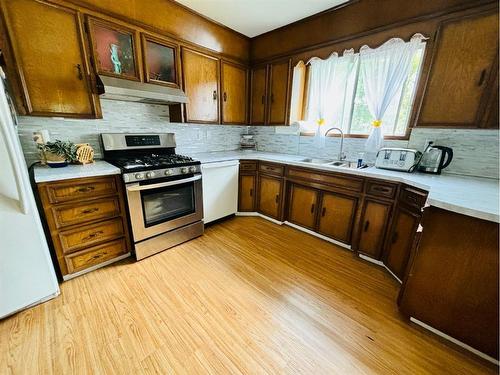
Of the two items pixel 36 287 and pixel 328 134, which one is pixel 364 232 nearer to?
pixel 328 134

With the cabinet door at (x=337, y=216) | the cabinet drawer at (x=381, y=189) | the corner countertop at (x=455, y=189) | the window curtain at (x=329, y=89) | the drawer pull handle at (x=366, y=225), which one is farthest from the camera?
the window curtain at (x=329, y=89)

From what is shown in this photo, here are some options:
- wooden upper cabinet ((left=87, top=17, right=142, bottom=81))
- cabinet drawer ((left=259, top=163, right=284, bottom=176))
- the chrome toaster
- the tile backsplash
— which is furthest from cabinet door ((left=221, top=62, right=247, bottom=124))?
the chrome toaster

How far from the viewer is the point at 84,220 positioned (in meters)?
1.74

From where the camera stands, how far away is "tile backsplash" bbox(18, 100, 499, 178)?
1.83m

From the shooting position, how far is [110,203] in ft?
6.06

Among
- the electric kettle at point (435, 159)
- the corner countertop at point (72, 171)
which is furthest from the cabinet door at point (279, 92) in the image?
the corner countertop at point (72, 171)

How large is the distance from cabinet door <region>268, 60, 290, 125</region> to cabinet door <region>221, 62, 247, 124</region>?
1.45 feet

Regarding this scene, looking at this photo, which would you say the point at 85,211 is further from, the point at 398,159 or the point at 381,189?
the point at 398,159

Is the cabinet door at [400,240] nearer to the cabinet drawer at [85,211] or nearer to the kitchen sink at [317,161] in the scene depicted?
the kitchen sink at [317,161]

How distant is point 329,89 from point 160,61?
2.01 meters

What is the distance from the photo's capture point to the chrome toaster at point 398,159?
193cm

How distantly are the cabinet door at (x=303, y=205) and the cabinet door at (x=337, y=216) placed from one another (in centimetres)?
10

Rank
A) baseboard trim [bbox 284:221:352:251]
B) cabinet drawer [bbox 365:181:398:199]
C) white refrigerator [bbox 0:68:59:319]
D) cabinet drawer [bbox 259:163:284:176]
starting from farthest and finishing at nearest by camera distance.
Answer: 1. cabinet drawer [bbox 259:163:284:176]
2. baseboard trim [bbox 284:221:352:251]
3. cabinet drawer [bbox 365:181:398:199]
4. white refrigerator [bbox 0:68:59:319]

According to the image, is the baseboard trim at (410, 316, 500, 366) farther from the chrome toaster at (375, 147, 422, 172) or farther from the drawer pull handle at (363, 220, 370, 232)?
the chrome toaster at (375, 147, 422, 172)
